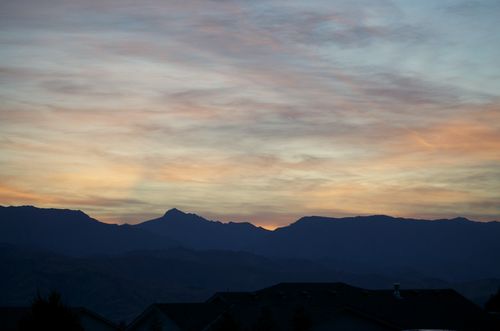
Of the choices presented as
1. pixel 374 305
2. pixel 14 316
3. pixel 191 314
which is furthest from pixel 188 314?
pixel 14 316

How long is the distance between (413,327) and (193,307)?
19.1 metres

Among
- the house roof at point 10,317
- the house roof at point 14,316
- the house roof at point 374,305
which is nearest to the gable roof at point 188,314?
the house roof at point 374,305

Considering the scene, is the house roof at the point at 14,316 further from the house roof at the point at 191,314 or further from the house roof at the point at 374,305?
the house roof at the point at 374,305

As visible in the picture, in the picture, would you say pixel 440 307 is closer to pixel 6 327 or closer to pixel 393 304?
pixel 393 304

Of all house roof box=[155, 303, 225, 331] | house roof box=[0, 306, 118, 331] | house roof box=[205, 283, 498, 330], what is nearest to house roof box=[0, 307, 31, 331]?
house roof box=[0, 306, 118, 331]

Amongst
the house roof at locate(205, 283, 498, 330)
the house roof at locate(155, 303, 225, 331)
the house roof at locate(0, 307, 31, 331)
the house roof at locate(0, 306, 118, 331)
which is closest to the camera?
the house roof at locate(205, 283, 498, 330)

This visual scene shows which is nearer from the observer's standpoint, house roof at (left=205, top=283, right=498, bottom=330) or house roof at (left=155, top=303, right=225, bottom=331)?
house roof at (left=205, top=283, right=498, bottom=330)

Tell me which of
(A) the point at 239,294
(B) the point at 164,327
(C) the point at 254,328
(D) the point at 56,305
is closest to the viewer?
(D) the point at 56,305

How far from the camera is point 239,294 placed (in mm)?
72438

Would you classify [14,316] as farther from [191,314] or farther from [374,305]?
[374,305]

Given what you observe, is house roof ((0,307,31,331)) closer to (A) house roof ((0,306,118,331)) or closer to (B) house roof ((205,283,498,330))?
(A) house roof ((0,306,118,331))

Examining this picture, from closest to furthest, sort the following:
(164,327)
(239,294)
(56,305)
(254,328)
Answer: (56,305), (254,328), (164,327), (239,294)

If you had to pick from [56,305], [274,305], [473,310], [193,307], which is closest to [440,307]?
[473,310]

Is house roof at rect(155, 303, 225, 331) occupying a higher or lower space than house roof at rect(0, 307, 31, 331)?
higher
